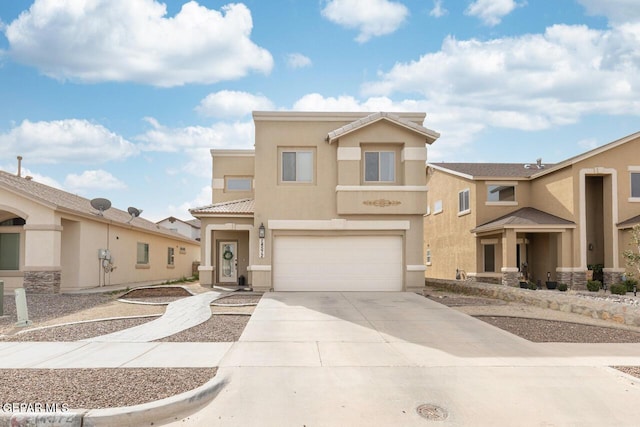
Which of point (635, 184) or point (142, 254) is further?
point (142, 254)

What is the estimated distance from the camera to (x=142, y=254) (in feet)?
83.6

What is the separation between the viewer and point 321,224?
17656 mm

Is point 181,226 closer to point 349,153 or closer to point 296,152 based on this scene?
point 296,152

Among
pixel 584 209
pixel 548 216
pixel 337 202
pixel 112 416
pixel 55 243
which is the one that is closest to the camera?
pixel 112 416

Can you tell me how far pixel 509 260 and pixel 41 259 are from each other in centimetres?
1981

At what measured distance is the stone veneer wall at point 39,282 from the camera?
17.0m

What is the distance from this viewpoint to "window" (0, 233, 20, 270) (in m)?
18.8

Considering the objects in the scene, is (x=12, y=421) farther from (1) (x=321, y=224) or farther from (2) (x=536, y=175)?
(2) (x=536, y=175)

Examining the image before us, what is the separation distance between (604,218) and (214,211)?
59.7 ft

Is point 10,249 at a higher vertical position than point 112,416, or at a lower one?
higher

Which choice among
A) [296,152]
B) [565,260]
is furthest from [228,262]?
[565,260]

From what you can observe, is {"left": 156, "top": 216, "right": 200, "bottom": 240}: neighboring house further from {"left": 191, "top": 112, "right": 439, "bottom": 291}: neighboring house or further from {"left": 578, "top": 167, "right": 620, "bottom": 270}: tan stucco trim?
{"left": 578, "top": 167, "right": 620, "bottom": 270}: tan stucco trim

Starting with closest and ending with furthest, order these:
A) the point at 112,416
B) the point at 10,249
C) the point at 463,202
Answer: the point at 112,416 → the point at 10,249 → the point at 463,202

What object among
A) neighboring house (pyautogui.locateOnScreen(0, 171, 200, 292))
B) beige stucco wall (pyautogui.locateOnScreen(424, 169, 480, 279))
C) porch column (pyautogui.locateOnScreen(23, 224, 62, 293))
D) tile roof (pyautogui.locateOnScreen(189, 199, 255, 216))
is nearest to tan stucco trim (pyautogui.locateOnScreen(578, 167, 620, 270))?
beige stucco wall (pyautogui.locateOnScreen(424, 169, 480, 279))
